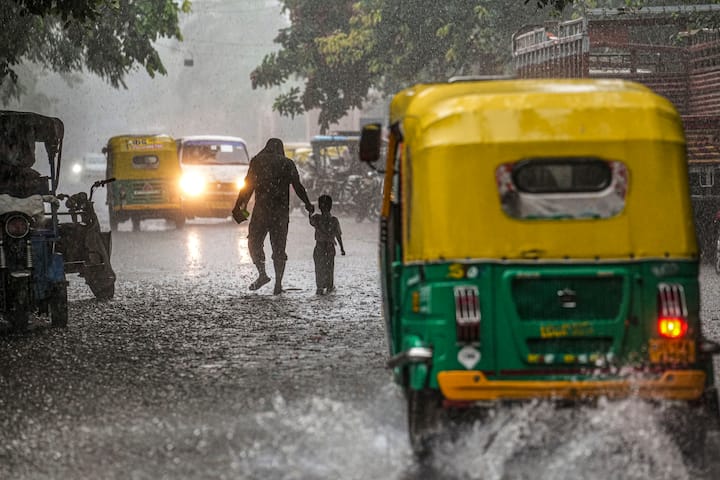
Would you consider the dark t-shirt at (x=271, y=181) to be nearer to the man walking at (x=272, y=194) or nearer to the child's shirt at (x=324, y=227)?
the man walking at (x=272, y=194)

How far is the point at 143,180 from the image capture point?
99.7ft

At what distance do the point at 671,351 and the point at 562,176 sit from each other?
96 cm

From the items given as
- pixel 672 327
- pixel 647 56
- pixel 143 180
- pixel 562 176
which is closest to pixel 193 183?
pixel 143 180

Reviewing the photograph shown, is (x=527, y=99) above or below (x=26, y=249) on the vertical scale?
above

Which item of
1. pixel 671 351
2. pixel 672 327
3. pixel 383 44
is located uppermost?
pixel 383 44

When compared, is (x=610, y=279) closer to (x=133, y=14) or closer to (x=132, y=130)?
(x=133, y=14)

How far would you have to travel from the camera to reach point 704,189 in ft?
58.1

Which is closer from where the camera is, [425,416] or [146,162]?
[425,416]

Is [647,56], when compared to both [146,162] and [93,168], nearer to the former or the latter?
[146,162]

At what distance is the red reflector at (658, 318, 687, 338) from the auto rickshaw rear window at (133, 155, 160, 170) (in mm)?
25119

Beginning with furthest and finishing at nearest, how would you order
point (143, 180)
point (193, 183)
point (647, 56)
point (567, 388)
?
point (193, 183), point (143, 180), point (647, 56), point (567, 388)

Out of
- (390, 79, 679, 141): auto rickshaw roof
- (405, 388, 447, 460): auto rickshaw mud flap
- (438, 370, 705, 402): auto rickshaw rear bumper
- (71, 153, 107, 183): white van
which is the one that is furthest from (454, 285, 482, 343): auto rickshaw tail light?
(71, 153, 107, 183): white van

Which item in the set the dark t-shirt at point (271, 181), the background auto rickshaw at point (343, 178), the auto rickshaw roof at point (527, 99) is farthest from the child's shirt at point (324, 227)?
the background auto rickshaw at point (343, 178)

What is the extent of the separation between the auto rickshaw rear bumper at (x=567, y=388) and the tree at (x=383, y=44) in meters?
22.8
